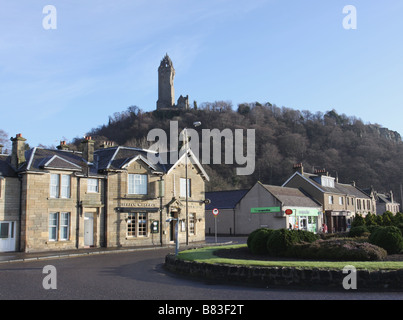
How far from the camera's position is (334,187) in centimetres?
6028

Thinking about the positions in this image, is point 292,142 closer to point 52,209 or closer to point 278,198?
point 278,198

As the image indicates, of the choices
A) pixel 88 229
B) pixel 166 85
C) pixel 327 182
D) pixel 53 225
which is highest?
pixel 166 85

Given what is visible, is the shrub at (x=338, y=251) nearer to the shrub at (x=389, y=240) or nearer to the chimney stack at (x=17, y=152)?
the shrub at (x=389, y=240)

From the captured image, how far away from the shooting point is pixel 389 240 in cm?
1731

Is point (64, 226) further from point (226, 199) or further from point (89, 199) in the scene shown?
point (226, 199)

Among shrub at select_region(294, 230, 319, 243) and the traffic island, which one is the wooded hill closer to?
shrub at select_region(294, 230, 319, 243)

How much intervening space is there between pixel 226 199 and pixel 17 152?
98.4 feet

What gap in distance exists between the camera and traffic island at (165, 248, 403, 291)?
12.1 meters

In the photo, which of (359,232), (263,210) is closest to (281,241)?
(359,232)

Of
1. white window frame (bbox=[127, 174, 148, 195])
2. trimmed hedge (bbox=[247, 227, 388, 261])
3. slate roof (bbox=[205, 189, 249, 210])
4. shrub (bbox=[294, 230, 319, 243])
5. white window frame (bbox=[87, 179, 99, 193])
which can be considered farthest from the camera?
slate roof (bbox=[205, 189, 249, 210])

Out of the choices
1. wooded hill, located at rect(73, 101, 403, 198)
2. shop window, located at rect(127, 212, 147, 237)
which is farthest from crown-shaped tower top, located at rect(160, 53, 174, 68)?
shop window, located at rect(127, 212, 147, 237)

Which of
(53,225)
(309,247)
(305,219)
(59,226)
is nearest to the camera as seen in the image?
(309,247)

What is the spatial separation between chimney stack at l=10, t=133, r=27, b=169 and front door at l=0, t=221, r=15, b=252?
4.05 metres
